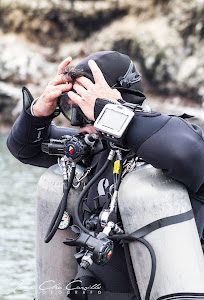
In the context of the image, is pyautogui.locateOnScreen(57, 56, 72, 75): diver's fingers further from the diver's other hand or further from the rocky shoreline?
the rocky shoreline

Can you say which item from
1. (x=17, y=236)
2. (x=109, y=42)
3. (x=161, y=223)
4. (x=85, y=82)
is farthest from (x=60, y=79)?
(x=109, y=42)

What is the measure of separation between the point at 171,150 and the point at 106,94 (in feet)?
1.18

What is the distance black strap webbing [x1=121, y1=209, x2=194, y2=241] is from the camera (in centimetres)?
179

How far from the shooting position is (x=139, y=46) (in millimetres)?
24953

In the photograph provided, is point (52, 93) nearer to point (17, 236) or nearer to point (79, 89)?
point (79, 89)

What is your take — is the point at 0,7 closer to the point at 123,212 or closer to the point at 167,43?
the point at 167,43

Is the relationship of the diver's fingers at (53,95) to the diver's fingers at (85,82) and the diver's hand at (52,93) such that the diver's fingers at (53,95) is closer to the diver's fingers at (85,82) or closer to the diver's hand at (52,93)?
the diver's hand at (52,93)

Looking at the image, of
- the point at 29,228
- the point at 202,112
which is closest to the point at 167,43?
the point at 202,112

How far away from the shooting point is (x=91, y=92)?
1940mm

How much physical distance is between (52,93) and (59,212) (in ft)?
1.61

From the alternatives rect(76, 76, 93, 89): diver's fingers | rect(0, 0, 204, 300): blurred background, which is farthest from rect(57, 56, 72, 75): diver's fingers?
rect(0, 0, 204, 300): blurred background

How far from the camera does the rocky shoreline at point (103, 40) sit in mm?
24297

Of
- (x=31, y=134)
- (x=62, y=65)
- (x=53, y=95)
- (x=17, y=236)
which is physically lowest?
(x=17, y=236)

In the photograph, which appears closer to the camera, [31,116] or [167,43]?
[31,116]
